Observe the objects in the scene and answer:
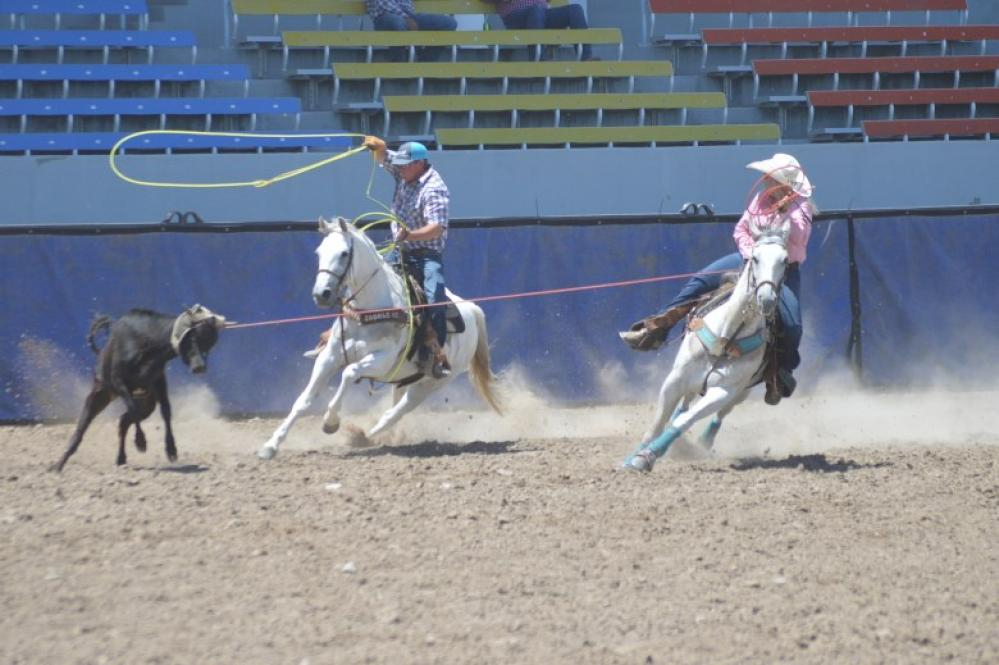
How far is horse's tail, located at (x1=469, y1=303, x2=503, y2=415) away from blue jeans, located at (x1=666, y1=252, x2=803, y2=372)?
1.87 m

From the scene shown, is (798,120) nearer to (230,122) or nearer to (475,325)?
(230,122)

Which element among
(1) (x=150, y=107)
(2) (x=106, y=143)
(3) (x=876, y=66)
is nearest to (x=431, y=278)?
(2) (x=106, y=143)

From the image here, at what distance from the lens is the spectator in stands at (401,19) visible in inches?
759

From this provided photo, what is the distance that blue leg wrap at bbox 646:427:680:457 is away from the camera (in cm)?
873

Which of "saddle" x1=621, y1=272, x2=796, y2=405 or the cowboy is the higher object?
the cowboy

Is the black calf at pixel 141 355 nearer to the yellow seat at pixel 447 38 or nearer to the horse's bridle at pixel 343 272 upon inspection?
the horse's bridle at pixel 343 272

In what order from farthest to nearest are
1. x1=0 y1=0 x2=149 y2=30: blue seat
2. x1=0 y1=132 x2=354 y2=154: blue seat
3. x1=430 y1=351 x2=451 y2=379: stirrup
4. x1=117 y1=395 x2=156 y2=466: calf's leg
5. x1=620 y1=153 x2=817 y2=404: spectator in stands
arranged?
x1=0 y1=0 x2=149 y2=30: blue seat < x1=0 y1=132 x2=354 y2=154: blue seat < x1=430 y1=351 x2=451 y2=379: stirrup < x1=620 y1=153 x2=817 y2=404: spectator in stands < x1=117 y1=395 x2=156 y2=466: calf's leg

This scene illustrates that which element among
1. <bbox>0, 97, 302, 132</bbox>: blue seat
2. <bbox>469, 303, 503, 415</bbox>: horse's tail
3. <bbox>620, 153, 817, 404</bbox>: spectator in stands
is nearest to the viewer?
<bbox>620, 153, 817, 404</bbox>: spectator in stands

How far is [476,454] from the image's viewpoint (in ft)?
32.1

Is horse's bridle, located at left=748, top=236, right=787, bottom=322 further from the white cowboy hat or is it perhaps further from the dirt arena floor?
the dirt arena floor

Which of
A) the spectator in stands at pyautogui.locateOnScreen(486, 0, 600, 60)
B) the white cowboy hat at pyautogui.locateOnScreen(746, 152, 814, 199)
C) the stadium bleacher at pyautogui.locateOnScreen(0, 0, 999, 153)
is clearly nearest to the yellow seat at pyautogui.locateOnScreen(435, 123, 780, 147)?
the stadium bleacher at pyautogui.locateOnScreen(0, 0, 999, 153)

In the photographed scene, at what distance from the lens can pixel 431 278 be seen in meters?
10.2

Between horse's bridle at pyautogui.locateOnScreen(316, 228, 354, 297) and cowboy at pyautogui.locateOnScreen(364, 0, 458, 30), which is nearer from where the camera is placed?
horse's bridle at pyautogui.locateOnScreen(316, 228, 354, 297)

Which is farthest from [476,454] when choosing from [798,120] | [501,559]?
[798,120]
